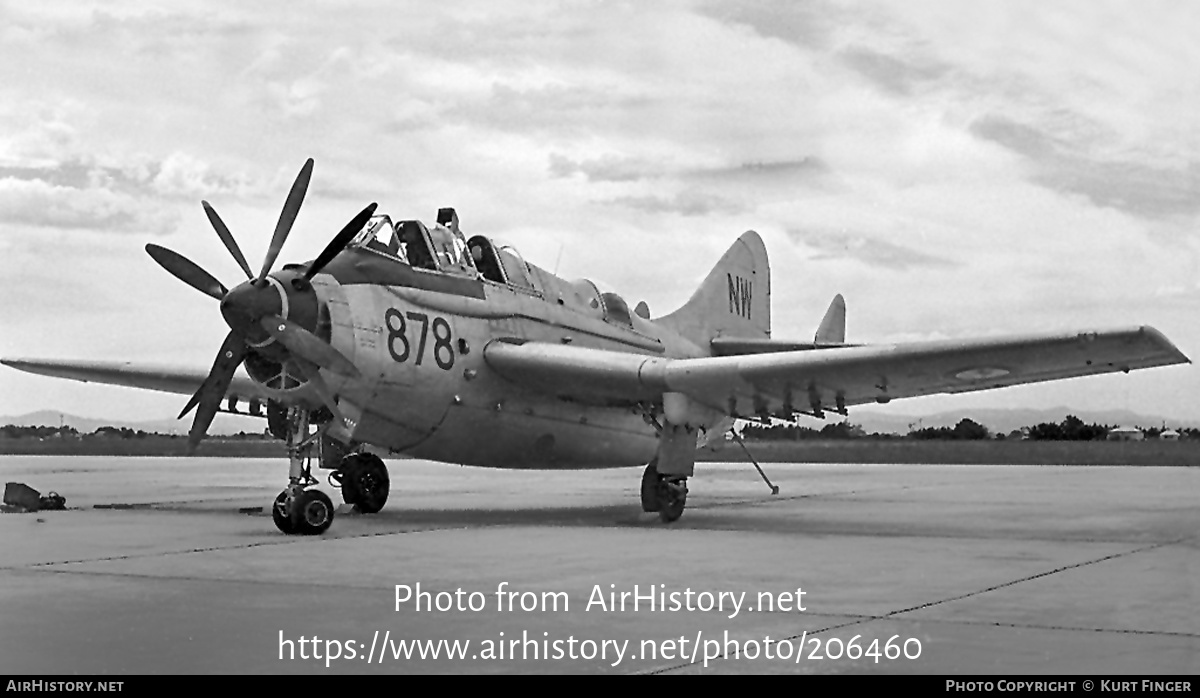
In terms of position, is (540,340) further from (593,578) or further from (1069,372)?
(593,578)

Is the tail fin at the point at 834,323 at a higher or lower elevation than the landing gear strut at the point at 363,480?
higher

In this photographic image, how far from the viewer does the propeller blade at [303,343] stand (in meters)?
12.4

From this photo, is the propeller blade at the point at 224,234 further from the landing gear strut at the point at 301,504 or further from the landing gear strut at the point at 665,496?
the landing gear strut at the point at 665,496

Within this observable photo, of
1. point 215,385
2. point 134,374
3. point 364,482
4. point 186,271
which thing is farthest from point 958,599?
point 134,374

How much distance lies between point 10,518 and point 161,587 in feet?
25.5

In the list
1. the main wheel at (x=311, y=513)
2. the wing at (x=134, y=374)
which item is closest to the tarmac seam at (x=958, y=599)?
the main wheel at (x=311, y=513)

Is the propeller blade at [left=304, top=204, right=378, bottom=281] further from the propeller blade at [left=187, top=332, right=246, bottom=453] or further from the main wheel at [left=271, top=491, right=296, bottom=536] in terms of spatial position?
the main wheel at [left=271, top=491, right=296, bottom=536]

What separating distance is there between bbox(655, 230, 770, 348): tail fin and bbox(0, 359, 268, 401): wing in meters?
7.21

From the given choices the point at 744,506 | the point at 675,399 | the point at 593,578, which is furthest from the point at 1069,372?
the point at 593,578

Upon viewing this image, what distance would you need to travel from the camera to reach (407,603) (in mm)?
7320

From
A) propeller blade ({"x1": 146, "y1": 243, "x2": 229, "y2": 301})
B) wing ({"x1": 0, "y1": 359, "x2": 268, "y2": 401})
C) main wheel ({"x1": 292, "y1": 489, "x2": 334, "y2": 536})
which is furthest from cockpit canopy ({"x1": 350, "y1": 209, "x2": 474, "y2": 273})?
wing ({"x1": 0, "y1": 359, "x2": 268, "y2": 401})

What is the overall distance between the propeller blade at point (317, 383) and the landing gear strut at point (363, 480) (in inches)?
123

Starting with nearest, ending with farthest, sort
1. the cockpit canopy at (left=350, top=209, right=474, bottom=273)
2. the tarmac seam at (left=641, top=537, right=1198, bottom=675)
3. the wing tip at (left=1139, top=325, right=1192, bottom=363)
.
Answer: the tarmac seam at (left=641, top=537, right=1198, bottom=675) < the wing tip at (left=1139, top=325, right=1192, bottom=363) < the cockpit canopy at (left=350, top=209, right=474, bottom=273)

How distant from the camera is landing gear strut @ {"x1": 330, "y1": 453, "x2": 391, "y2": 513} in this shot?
16.2m
